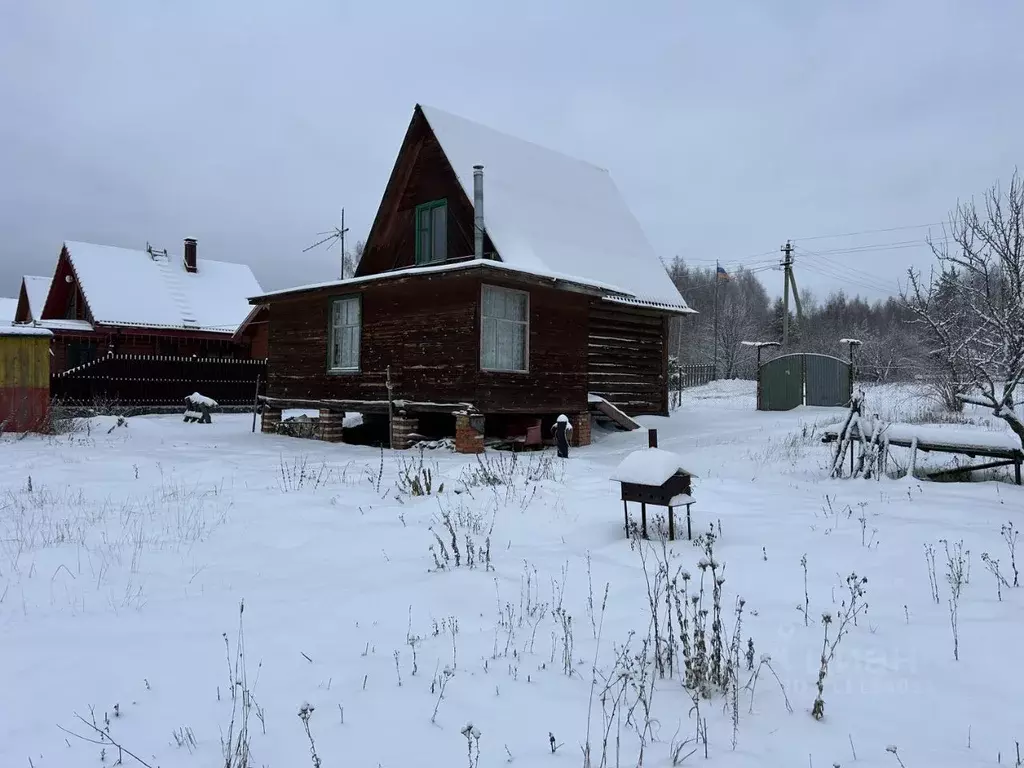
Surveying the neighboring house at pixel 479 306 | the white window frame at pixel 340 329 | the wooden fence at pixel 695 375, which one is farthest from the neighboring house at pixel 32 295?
the wooden fence at pixel 695 375

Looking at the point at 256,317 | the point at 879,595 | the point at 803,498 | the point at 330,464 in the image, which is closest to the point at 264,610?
the point at 879,595

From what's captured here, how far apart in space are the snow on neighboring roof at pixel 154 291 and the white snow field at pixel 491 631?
20850 millimetres

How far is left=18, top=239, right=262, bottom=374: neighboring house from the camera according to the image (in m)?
26.5

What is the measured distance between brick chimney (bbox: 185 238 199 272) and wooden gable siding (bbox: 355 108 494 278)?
1694cm

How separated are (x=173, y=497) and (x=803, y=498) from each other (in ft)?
22.6

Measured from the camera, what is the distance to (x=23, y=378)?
512 inches

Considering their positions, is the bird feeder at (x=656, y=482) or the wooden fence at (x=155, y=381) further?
the wooden fence at (x=155, y=381)

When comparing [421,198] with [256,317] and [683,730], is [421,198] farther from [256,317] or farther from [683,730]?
[683,730]

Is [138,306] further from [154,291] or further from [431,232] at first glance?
[431,232]

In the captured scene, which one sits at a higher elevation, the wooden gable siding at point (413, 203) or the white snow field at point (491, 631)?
the wooden gable siding at point (413, 203)

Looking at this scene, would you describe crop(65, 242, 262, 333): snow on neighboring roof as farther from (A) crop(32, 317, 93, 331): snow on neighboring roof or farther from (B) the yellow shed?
(B) the yellow shed

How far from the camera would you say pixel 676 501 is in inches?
228

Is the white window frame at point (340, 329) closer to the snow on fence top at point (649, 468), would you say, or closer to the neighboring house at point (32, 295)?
the snow on fence top at point (649, 468)

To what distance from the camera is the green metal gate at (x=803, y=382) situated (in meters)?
22.2
